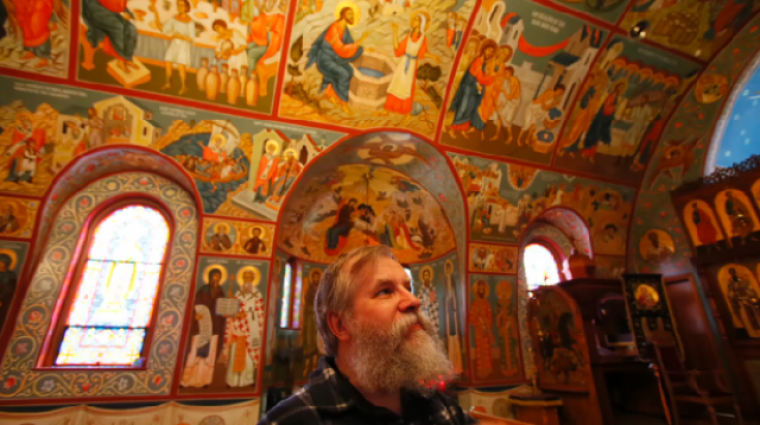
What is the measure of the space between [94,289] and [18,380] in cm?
167

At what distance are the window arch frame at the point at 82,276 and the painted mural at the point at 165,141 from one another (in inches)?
47.7

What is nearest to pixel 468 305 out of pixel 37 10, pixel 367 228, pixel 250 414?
pixel 367 228

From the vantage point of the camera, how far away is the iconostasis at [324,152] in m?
6.02

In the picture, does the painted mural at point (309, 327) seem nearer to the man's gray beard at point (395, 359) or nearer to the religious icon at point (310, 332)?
the religious icon at point (310, 332)

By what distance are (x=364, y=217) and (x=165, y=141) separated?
528 centimetres

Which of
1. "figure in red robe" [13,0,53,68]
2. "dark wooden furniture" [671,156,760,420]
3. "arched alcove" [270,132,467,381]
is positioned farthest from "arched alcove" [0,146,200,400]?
"dark wooden furniture" [671,156,760,420]

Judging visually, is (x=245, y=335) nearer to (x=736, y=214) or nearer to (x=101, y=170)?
(x=101, y=170)

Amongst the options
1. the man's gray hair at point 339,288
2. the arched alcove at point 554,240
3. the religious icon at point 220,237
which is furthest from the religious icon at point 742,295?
the religious icon at point 220,237

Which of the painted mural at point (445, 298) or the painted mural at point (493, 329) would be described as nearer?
the painted mural at point (493, 329)

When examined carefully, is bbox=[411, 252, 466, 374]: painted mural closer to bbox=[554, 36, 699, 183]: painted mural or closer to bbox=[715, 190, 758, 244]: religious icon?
bbox=[554, 36, 699, 183]: painted mural

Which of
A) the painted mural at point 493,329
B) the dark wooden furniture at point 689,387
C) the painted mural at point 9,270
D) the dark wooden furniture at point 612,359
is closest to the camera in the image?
the painted mural at point 9,270

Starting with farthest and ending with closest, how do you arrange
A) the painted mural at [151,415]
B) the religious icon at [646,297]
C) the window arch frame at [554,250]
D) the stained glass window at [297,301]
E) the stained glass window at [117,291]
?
the window arch frame at [554,250], the stained glass window at [297,301], the religious icon at [646,297], the stained glass window at [117,291], the painted mural at [151,415]

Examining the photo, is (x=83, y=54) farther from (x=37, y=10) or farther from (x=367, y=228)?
(x=367, y=228)

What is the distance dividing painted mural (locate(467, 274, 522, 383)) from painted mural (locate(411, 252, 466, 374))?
0.34 meters
